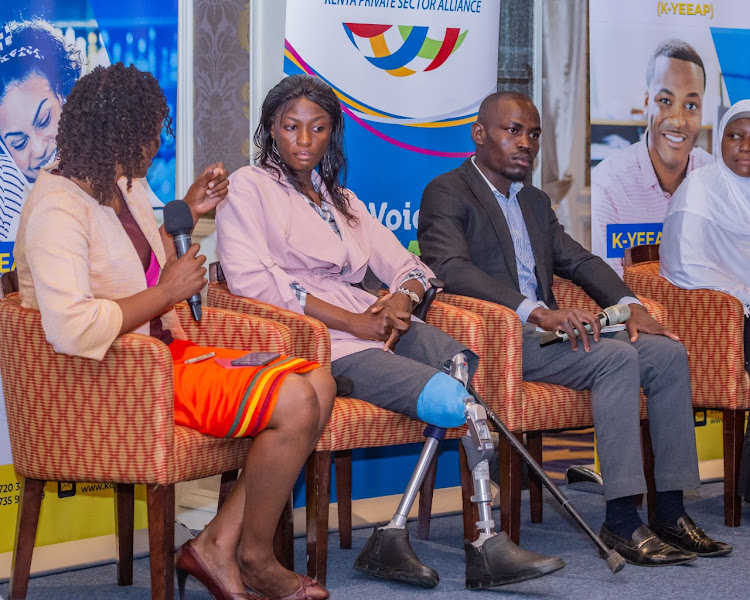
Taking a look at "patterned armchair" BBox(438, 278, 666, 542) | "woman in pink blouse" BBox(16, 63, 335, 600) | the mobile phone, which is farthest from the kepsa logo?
the mobile phone

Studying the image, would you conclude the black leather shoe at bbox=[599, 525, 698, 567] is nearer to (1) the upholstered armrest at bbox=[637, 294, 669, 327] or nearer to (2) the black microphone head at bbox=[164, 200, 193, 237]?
(1) the upholstered armrest at bbox=[637, 294, 669, 327]

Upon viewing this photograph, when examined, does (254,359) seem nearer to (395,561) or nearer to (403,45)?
(395,561)

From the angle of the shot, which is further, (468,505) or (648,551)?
(468,505)

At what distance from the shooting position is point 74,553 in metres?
3.37

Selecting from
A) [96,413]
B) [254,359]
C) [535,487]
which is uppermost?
[254,359]

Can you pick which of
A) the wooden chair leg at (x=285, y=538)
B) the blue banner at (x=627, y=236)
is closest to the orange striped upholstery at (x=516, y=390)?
the wooden chair leg at (x=285, y=538)

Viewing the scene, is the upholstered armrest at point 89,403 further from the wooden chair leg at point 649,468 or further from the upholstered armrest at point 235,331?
the wooden chair leg at point 649,468

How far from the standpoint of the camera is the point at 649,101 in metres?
4.64

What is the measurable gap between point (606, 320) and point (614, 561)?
0.82m

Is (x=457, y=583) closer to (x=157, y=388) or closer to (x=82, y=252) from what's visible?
(x=157, y=388)

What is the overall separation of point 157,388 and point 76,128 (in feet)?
2.22

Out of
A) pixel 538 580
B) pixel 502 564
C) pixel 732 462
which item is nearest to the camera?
pixel 502 564

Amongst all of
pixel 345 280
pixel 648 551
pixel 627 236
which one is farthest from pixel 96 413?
pixel 627 236

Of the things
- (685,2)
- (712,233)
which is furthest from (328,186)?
(685,2)
